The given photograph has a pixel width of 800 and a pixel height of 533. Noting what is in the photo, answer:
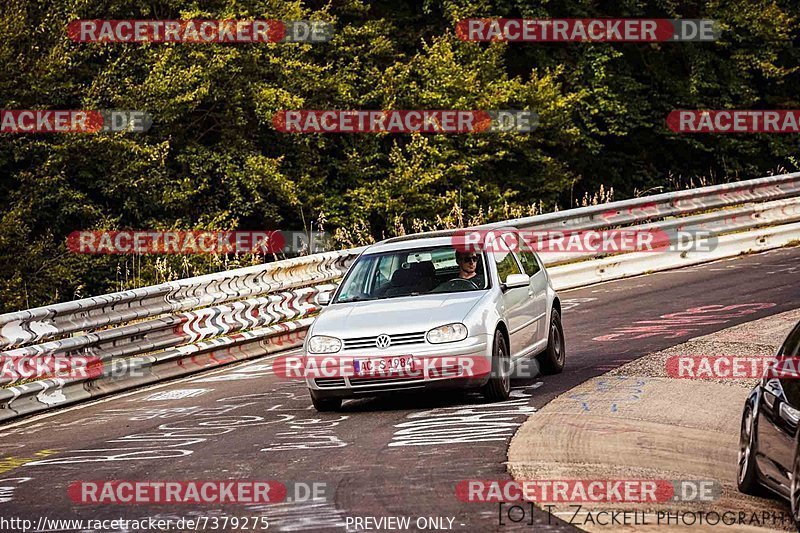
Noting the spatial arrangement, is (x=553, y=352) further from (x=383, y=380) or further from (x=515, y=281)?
(x=383, y=380)

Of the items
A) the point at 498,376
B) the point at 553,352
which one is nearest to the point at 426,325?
the point at 498,376

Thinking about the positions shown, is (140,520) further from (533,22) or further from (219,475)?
(533,22)

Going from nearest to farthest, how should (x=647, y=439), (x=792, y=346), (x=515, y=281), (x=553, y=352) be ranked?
(x=792, y=346) → (x=647, y=439) → (x=515, y=281) → (x=553, y=352)

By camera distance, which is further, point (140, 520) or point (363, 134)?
point (363, 134)

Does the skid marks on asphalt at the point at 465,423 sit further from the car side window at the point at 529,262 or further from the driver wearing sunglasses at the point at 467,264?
the car side window at the point at 529,262

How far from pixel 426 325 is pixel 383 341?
15.5 inches

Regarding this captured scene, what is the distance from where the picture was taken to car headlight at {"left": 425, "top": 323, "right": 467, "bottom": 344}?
11734mm

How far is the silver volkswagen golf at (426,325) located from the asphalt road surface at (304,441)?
0.29m

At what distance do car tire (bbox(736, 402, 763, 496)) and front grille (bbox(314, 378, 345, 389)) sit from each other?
15.2 ft

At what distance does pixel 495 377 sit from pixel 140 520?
4680mm

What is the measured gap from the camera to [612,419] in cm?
1066

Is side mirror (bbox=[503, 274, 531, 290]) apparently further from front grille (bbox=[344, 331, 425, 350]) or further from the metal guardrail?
the metal guardrail

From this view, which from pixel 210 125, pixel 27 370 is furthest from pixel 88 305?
pixel 210 125

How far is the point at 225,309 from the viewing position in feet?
57.1
